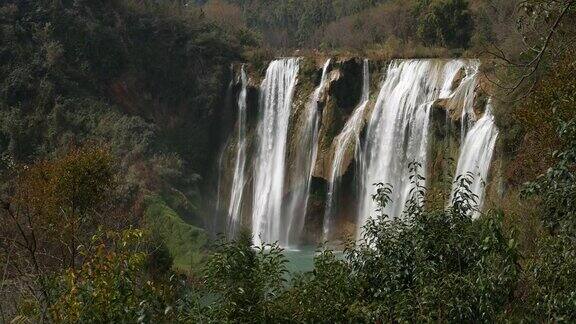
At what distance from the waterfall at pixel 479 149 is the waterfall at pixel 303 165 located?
10.9 metres

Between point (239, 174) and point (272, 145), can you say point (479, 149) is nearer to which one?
point (272, 145)

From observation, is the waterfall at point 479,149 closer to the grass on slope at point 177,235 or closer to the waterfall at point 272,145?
the grass on slope at point 177,235

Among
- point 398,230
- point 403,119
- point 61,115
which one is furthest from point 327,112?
point 398,230

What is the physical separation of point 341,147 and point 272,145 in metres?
5.88

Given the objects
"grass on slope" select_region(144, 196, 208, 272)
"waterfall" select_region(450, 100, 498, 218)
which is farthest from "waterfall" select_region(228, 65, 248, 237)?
"waterfall" select_region(450, 100, 498, 218)

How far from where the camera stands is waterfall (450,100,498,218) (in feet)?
72.4

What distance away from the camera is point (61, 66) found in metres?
37.8

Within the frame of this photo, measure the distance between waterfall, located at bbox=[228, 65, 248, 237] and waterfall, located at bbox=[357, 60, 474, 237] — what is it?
372 inches

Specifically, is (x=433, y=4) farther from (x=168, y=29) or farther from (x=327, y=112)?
(x=168, y=29)

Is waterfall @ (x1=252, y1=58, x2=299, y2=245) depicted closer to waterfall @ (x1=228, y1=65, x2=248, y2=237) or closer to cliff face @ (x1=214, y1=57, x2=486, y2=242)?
cliff face @ (x1=214, y1=57, x2=486, y2=242)

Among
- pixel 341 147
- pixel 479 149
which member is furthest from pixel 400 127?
pixel 479 149

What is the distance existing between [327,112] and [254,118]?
6.53m

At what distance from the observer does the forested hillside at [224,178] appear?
250 inches

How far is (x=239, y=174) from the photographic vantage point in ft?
123
